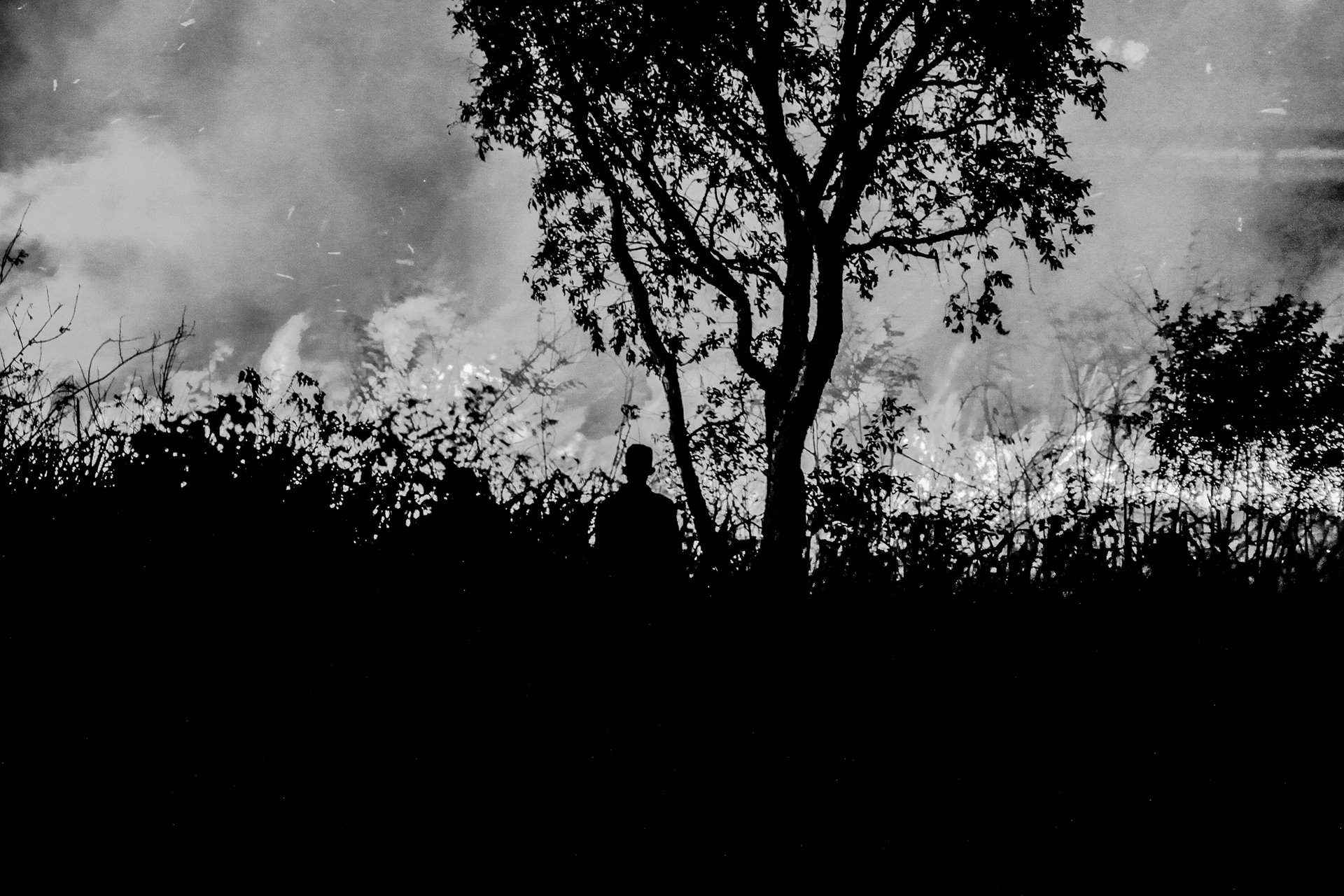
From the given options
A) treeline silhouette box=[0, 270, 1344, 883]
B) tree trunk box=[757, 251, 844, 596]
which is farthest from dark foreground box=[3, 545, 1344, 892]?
tree trunk box=[757, 251, 844, 596]

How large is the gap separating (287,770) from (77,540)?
1.95m

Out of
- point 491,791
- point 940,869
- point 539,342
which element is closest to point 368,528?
point 491,791

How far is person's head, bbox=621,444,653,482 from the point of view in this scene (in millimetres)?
5391

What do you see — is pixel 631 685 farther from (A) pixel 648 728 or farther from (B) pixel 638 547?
(B) pixel 638 547

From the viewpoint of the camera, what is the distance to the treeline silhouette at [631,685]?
2.14 metres

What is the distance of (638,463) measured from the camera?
5.54m

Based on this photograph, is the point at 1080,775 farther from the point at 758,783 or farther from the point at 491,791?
the point at 491,791

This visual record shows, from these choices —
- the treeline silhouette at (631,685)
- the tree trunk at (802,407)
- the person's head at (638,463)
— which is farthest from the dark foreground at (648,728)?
the tree trunk at (802,407)

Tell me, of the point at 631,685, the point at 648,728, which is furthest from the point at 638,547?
the point at 648,728

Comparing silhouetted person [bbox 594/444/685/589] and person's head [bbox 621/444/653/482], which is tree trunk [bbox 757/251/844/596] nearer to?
person's head [bbox 621/444/653/482]

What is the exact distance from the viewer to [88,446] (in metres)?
4.46

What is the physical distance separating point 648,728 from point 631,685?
183mm

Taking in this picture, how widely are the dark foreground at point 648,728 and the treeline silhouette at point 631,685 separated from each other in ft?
0.03

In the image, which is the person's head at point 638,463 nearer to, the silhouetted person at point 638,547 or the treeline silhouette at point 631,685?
the silhouetted person at point 638,547
